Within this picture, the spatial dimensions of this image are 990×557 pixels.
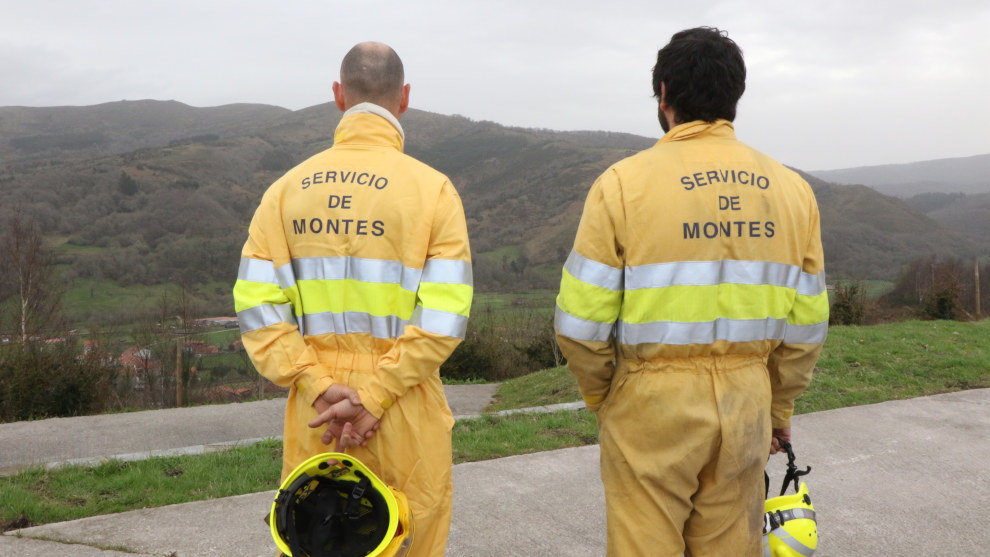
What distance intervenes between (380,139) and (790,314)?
1.55 m

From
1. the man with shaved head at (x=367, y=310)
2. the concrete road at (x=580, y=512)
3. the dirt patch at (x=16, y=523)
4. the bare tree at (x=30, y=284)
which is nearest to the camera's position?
the man with shaved head at (x=367, y=310)

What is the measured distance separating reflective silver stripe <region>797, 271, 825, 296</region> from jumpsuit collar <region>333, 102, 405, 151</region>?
1.49m

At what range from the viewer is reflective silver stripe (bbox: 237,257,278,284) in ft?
7.59

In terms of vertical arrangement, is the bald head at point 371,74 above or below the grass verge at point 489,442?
above

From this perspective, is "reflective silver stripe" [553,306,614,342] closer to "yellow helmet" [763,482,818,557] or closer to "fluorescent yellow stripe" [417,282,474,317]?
"fluorescent yellow stripe" [417,282,474,317]

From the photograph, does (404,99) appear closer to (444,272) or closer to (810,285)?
(444,272)

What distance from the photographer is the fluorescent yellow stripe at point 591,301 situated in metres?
2.15

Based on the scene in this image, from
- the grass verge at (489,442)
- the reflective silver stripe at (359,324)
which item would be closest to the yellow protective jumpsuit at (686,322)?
the reflective silver stripe at (359,324)

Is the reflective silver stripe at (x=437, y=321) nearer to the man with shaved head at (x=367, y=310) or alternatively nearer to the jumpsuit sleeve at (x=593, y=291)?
the man with shaved head at (x=367, y=310)

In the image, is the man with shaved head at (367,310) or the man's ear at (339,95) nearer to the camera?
the man with shaved head at (367,310)

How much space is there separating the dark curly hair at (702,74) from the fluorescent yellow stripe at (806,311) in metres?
0.68

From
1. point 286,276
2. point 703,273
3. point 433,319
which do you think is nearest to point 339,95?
point 286,276

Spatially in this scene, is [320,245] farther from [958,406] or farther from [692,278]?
[958,406]

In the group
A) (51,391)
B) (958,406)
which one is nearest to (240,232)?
(51,391)
